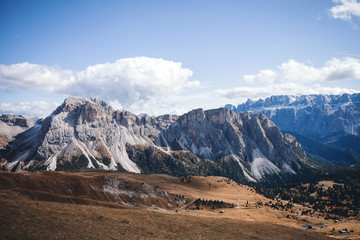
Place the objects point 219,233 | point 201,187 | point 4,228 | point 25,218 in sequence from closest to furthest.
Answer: point 4,228 → point 25,218 → point 219,233 → point 201,187

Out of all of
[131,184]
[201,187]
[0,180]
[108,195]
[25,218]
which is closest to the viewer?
[25,218]

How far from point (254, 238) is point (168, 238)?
22.0 m

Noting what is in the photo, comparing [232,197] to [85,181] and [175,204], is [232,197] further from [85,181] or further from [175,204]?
[85,181]

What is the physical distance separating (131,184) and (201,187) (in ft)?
274

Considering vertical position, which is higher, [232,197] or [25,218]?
[25,218]

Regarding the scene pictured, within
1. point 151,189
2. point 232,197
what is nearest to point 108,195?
point 151,189

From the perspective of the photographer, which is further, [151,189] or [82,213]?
[151,189]

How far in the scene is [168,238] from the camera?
147 feet

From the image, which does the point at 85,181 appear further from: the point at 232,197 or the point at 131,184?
the point at 232,197

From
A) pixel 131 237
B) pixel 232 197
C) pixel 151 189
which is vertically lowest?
pixel 232 197

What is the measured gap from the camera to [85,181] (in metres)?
103

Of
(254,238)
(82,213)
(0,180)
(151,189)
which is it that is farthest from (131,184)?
(254,238)

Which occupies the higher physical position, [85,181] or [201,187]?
[85,181]

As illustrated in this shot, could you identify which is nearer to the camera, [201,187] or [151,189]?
[151,189]
